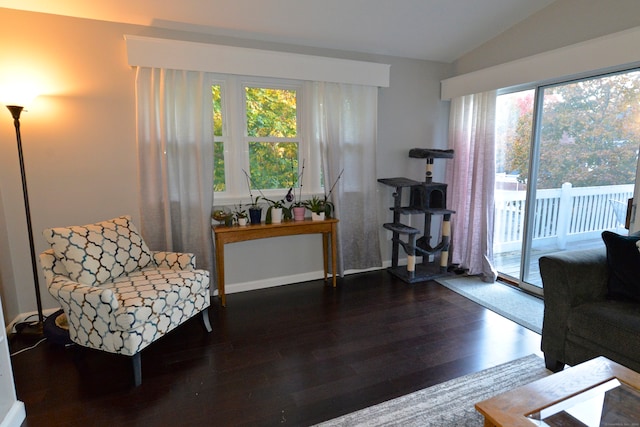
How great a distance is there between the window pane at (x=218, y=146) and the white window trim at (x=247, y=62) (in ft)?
0.85

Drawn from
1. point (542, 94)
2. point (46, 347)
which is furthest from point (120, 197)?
point (542, 94)

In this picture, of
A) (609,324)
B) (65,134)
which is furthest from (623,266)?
(65,134)

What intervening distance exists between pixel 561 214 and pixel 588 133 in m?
0.72

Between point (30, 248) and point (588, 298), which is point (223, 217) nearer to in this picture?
point (30, 248)

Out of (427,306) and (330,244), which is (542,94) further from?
(330,244)

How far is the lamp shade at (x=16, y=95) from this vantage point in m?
2.28

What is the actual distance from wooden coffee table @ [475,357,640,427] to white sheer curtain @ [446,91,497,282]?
225cm

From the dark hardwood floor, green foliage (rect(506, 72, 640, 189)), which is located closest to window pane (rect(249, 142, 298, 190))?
the dark hardwood floor

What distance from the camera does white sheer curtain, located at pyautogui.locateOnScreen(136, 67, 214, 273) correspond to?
112 inches

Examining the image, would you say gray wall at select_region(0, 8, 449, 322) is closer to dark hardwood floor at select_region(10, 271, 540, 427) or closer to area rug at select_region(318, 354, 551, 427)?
dark hardwood floor at select_region(10, 271, 540, 427)

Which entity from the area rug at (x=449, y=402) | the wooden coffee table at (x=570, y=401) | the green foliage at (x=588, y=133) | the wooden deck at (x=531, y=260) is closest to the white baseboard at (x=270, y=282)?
the wooden deck at (x=531, y=260)

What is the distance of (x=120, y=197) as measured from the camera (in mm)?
2898

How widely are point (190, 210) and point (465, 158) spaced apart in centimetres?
283

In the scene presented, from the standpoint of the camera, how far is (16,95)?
2.30m
